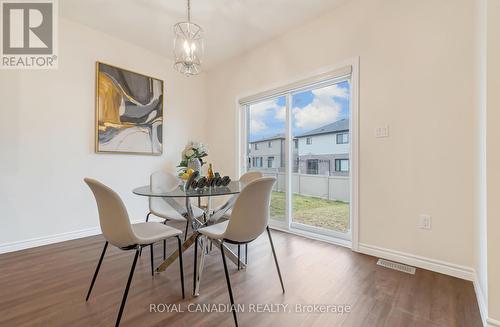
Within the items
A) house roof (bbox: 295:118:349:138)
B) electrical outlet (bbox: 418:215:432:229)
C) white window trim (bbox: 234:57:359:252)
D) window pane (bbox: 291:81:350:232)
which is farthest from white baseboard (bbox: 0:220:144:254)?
electrical outlet (bbox: 418:215:432:229)

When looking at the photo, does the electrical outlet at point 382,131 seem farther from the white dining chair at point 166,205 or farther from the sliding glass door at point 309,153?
the white dining chair at point 166,205

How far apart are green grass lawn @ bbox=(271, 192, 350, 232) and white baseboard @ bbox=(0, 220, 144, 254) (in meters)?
2.48

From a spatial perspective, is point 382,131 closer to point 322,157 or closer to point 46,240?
point 322,157

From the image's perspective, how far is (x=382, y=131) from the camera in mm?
2184

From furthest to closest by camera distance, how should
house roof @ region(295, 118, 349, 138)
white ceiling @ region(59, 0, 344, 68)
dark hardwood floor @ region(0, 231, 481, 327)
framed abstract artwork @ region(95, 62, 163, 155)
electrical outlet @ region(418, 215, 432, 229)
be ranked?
1. framed abstract artwork @ region(95, 62, 163, 155)
2. house roof @ region(295, 118, 349, 138)
3. white ceiling @ region(59, 0, 344, 68)
4. electrical outlet @ region(418, 215, 432, 229)
5. dark hardwood floor @ region(0, 231, 481, 327)

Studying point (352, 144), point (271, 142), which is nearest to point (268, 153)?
point (271, 142)

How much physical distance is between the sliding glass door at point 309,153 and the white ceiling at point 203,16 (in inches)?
32.1

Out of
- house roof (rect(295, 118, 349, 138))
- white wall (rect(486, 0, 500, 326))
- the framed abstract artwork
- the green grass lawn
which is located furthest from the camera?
the framed abstract artwork

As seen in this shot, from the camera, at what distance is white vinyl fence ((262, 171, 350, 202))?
8.68ft

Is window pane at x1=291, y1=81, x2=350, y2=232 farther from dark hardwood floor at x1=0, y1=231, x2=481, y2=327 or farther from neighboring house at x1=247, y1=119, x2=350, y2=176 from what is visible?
dark hardwood floor at x1=0, y1=231, x2=481, y2=327

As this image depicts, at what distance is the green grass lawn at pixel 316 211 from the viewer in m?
2.73

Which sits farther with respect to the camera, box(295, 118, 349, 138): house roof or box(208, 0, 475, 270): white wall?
box(295, 118, 349, 138): house roof

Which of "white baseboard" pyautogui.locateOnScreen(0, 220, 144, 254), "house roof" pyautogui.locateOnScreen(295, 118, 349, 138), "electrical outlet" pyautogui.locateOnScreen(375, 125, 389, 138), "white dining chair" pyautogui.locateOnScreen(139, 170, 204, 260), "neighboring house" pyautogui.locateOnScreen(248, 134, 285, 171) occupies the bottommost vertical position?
"white baseboard" pyautogui.locateOnScreen(0, 220, 144, 254)

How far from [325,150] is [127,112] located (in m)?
2.75
